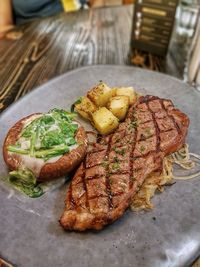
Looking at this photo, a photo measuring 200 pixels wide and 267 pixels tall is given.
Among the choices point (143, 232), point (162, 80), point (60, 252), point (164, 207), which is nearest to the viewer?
point (60, 252)

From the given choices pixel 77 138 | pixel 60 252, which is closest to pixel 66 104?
pixel 77 138

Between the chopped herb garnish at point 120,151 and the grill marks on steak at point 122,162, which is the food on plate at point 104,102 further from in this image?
the chopped herb garnish at point 120,151

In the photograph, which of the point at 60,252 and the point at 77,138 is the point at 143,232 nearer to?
the point at 60,252

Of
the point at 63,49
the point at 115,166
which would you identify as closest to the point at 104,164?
the point at 115,166

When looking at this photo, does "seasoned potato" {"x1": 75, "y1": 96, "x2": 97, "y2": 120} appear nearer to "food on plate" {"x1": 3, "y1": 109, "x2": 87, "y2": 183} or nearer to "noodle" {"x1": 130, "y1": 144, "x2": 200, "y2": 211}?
"food on plate" {"x1": 3, "y1": 109, "x2": 87, "y2": 183}

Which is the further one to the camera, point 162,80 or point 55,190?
point 162,80

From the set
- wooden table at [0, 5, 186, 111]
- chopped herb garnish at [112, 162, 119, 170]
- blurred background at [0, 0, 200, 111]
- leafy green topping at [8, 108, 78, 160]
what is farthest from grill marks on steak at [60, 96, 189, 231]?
wooden table at [0, 5, 186, 111]

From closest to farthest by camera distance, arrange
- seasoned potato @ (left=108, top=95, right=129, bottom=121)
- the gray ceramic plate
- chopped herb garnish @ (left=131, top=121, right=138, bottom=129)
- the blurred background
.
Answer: the gray ceramic plate, chopped herb garnish @ (left=131, top=121, right=138, bottom=129), seasoned potato @ (left=108, top=95, right=129, bottom=121), the blurred background
